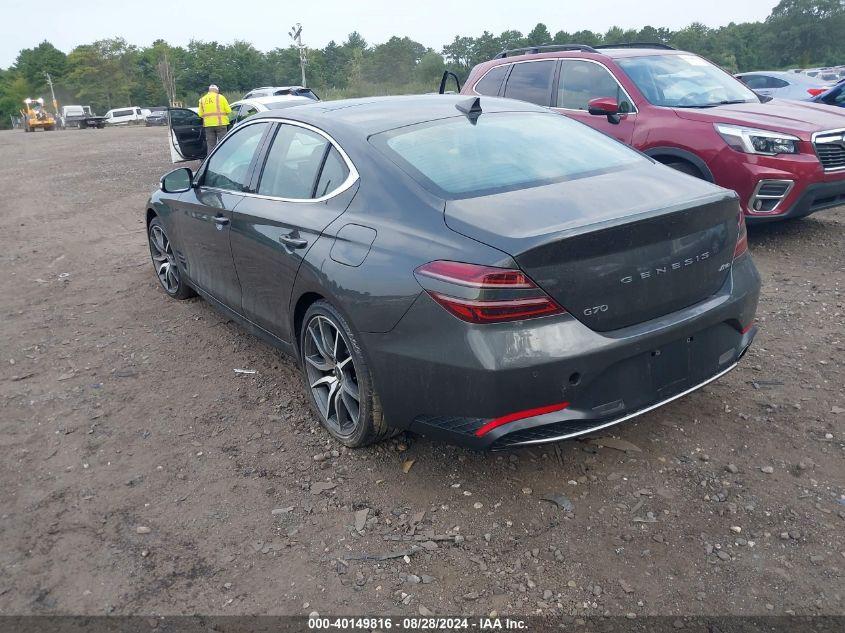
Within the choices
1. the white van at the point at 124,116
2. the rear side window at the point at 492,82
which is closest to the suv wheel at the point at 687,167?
the rear side window at the point at 492,82

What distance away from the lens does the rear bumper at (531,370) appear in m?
2.65

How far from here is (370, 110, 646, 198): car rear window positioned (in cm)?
320

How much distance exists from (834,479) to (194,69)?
108121 mm

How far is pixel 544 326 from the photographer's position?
266 cm

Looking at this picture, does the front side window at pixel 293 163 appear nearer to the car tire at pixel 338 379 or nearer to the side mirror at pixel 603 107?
the car tire at pixel 338 379

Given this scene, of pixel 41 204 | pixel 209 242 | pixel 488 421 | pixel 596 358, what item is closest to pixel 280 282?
pixel 209 242

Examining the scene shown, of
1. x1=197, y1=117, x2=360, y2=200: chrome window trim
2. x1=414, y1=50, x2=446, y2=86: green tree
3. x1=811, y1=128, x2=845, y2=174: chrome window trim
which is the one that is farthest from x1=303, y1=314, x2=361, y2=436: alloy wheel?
x1=414, y1=50, x2=446, y2=86: green tree

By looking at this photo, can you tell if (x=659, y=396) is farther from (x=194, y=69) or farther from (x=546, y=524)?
(x=194, y=69)

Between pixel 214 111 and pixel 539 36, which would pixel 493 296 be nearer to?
pixel 214 111

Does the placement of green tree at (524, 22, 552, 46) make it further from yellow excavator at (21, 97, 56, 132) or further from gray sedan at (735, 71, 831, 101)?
gray sedan at (735, 71, 831, 101)

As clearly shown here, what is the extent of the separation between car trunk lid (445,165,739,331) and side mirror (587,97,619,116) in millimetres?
3763

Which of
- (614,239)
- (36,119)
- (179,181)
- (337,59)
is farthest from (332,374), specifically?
(337,59)

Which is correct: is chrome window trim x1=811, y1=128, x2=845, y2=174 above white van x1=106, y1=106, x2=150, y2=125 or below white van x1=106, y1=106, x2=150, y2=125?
above

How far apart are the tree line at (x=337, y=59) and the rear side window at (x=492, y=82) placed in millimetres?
55256
